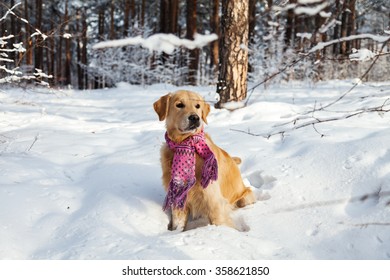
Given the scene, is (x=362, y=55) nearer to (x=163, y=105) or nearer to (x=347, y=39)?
(x=347, y=39)

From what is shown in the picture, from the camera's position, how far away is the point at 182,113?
315cm

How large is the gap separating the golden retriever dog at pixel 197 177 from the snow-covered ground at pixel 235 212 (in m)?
0.17

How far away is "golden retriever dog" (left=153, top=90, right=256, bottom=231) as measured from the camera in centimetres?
302

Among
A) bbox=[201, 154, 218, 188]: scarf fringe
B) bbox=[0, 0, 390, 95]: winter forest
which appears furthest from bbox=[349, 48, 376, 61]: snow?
bbox=[201, 154, 218, 188]: scarf fringe

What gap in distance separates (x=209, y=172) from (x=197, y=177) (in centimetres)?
15

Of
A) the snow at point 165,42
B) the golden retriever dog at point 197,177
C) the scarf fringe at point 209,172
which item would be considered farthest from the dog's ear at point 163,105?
the snow at point 165,42

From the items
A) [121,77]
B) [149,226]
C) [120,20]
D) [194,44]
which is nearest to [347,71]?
[121,77]

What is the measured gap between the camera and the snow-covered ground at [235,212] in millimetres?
2398

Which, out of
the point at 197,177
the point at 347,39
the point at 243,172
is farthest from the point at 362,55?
the point at 243,172

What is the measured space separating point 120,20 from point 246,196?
109 ft

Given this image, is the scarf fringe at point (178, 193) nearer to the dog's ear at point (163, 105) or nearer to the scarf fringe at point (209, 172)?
the scarf fringe at point (209, 172)

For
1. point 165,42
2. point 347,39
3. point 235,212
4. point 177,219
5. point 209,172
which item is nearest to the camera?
point 165,42

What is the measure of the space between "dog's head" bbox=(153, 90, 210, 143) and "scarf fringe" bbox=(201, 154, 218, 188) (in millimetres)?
329

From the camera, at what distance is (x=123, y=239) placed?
250 cm
